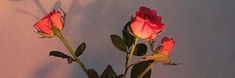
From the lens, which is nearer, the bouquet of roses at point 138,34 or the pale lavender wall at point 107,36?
the bouquet of roses at point 138,34

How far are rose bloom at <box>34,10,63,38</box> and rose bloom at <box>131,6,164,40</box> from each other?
17 cm

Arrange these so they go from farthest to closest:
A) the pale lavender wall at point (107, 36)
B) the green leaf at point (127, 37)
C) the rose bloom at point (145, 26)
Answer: the pale lavender wall at point (107, 36)
the green leaf at point (127, 37)
the rose bloom at point (145, 26)

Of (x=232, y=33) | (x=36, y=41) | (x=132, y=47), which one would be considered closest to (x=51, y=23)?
(x=132, y=47)

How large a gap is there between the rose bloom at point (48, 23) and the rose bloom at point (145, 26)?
175mm

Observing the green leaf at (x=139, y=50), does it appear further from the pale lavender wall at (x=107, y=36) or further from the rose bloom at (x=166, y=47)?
the pale lavender wall at (x=107, y=36)

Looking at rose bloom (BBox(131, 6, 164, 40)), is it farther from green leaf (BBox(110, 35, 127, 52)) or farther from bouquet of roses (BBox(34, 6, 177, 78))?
green leaf (BBox(110, 35, 127, 52))

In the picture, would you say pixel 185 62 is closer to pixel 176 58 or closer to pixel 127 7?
pixel 176 58

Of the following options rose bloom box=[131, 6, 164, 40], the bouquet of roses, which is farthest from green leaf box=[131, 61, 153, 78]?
rose bloom box=[131, 6, 164, 40]

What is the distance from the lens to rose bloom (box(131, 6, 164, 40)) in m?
0.78

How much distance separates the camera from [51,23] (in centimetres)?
82

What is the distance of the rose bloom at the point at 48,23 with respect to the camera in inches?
32.1

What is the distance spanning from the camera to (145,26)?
78 cm

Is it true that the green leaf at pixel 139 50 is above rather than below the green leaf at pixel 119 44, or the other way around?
below

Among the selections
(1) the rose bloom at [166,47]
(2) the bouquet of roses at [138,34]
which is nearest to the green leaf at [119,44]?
(2) the bouquet of roses at [138,34]
